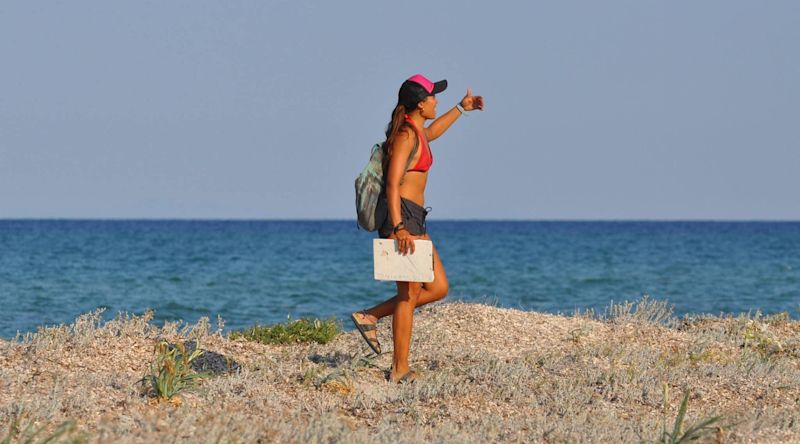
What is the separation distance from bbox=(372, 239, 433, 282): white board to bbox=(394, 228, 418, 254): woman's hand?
0.03 metres

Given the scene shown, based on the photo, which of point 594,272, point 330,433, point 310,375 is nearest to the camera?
point 330,433

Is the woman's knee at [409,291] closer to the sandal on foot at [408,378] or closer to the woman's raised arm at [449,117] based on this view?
the sandal on foot at [408,378]

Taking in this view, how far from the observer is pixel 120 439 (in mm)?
5148

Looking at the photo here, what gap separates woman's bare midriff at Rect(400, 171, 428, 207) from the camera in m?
7.38

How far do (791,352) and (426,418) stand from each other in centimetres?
518

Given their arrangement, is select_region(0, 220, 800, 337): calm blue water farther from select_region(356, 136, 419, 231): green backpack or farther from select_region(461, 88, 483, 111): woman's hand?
select_region(356, 136, 419, 231): green backpack

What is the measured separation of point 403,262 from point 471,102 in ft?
5.46

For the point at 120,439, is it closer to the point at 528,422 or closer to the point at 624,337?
the point at 528,422

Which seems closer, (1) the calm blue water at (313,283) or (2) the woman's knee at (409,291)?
(2) the woman's knee at (409,291)

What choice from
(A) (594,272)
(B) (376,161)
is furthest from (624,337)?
(A) (594,272)

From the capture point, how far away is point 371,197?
7355 millimetres

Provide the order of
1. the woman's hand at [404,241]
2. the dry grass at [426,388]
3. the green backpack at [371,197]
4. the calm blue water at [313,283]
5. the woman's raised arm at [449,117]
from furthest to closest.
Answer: the calm blue water at [313,283] < the woman's raised arm at [449,117] < the green backpack at [371,197] < the woman's hand at [404,241] < the dry grass at [426,388]

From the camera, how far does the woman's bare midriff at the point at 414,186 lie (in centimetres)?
738

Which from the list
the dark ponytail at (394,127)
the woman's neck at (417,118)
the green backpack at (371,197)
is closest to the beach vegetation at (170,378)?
the green backpack at (371,197)
